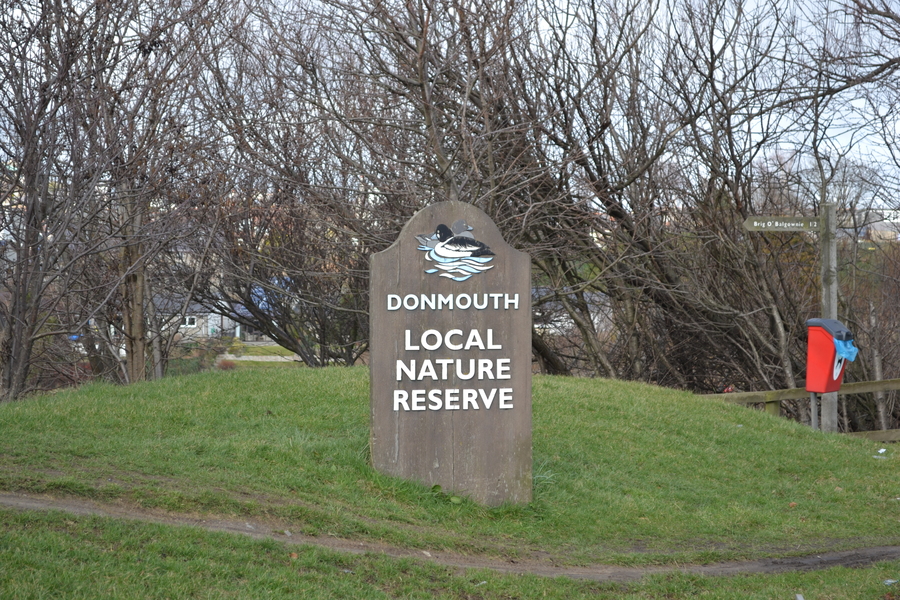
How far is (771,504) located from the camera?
864 cm

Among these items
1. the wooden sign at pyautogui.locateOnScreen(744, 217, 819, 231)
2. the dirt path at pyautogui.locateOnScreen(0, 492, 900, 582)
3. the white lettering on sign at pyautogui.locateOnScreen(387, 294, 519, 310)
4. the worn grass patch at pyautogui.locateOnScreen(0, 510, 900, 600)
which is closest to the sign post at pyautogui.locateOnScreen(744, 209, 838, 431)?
the wooden sign at pyautogui.locateOnScreen(744, 217, 819, 231)

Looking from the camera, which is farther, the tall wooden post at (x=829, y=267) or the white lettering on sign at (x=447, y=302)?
the tall wooden post at (x=829, y=267)

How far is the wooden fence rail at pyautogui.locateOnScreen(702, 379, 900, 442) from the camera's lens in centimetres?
1288

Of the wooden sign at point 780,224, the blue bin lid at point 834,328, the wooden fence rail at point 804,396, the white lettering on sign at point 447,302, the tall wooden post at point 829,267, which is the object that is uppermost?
the wooden sign at point 780,224

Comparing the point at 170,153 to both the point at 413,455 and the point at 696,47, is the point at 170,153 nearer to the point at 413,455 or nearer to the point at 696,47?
the point at 413,455

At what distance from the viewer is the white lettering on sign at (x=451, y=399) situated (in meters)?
7.72

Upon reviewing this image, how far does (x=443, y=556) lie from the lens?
246 inches

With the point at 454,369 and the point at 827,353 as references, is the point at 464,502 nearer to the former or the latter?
the point at 454,369

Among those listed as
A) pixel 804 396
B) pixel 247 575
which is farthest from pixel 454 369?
pixel 804 396

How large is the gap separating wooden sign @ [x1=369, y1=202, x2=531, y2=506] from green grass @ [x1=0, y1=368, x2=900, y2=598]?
0.29 metres

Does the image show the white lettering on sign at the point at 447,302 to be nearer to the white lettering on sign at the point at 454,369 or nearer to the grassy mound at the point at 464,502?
the white lettering on sign at the point at 454,369

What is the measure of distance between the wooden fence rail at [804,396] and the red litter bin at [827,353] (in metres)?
0.91

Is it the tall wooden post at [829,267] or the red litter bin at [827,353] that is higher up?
the tall wooden post at [829,267]

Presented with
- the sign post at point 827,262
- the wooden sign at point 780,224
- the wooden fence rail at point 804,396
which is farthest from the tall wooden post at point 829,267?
the wooden fence rail at point 804,396
